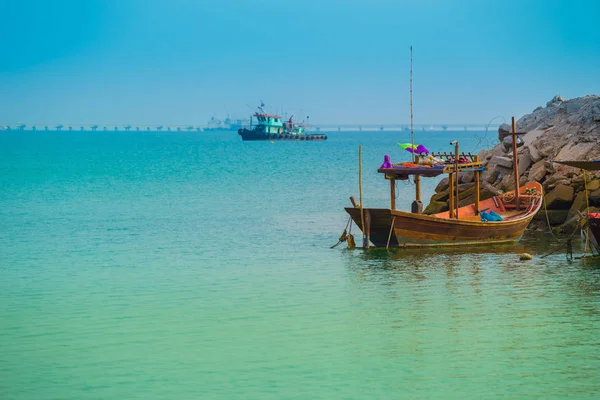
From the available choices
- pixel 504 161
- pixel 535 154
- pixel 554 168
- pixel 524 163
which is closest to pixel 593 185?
pixel 554 168

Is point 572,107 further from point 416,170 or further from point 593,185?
point 416,170

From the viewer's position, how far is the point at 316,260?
95.5ft

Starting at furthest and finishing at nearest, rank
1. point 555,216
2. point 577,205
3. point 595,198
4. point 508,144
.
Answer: point 508,144 → point 555,216 → point 577,205 → point 595,198

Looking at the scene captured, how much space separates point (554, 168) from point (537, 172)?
991 mm

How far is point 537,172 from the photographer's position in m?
36.9

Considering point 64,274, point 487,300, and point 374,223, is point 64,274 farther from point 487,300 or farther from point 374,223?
point 487,300

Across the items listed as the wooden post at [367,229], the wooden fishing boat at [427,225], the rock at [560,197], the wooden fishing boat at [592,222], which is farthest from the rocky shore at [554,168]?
the wooden post at [367,229]

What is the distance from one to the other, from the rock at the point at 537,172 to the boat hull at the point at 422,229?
6265mm

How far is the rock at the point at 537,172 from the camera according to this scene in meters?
36.7

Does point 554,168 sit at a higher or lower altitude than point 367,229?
higher

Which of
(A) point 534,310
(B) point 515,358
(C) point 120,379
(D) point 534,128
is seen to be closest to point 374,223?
(A) point 534,310

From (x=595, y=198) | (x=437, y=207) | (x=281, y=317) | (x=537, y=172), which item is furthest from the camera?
(x=437, y=207)

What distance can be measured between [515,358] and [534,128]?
88.5 feet

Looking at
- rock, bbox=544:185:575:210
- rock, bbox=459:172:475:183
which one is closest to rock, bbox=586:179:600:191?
rock, bbox=544:185:575:210
